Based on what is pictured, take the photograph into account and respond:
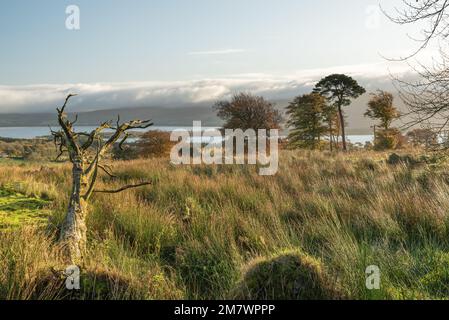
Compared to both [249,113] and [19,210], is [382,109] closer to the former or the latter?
[249,113]

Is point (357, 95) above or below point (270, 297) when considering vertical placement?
above

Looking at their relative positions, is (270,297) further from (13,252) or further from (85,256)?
(13,252)

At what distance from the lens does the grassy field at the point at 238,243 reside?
298cm

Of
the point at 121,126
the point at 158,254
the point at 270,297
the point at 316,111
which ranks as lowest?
the point at 158,254

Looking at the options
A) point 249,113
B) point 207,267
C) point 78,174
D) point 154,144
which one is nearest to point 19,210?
point 78,174

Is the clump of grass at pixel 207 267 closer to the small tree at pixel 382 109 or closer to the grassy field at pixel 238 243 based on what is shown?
the grassy field at pixel 238 243

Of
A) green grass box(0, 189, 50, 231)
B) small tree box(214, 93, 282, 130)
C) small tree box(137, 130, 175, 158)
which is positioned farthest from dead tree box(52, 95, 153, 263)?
small tree box(137, 130, 175, 158)

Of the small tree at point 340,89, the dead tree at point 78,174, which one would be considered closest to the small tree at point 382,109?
the small tree at point 340,89

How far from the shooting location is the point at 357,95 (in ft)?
139

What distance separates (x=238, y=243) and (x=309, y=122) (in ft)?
133

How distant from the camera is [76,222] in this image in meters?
4.20

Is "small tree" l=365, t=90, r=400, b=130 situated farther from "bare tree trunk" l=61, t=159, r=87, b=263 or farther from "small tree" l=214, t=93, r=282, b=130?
"bare tree trunk" l=61, t=159, r=87, b=263
